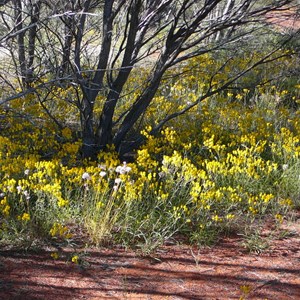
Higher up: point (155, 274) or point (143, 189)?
point (143, 189)

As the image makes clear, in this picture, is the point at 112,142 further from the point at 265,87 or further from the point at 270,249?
the point at 265,87

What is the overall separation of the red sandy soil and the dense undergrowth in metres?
0.14

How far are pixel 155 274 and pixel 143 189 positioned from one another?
3.59 ft

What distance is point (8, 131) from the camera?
552cm

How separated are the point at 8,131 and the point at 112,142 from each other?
44.0 inches

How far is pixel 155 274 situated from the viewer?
3430 mm

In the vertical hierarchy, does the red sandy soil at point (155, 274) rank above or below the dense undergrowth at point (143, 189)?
below

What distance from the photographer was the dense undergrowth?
3756mm

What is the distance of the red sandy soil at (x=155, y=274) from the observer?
317 cm

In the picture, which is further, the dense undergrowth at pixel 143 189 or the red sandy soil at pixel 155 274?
the dense undergrowth at pixel 143 189

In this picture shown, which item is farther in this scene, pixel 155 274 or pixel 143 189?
pixel 143 189

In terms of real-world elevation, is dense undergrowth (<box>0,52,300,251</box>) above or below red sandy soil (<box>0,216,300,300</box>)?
above

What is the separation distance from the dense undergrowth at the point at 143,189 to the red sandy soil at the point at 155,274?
14cm

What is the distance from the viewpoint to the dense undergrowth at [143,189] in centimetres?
376
